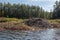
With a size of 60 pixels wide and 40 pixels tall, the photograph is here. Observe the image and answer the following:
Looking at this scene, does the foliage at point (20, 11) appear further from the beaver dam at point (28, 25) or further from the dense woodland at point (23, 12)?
the beaver dam at point (28, 25)

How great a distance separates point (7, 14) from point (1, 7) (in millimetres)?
11410

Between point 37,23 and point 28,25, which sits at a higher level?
point 37,23

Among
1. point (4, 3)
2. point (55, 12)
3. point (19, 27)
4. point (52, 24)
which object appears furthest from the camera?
point (4, 3)

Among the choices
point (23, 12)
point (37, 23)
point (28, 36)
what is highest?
point (28, 36)

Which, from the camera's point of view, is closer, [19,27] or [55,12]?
[19,27]

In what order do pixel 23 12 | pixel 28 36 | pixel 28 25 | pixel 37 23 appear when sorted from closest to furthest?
pixel 28 36, pixel 28 25, pixel 37 23, pixel 23 12

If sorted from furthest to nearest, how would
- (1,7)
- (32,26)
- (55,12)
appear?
(1,7), (55,12), (32,26)

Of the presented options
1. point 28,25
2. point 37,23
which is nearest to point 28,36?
point 28,25

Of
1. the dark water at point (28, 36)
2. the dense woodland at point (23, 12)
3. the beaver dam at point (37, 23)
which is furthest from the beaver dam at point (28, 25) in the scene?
the dense woodland at point (23, 12)

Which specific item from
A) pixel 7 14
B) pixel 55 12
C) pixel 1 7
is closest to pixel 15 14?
pixel 7 14

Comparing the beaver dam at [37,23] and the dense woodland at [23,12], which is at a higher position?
the beaver dam at [37,23]

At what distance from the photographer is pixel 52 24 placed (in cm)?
8056

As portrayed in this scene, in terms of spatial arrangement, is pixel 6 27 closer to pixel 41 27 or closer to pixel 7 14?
pixel 41 27

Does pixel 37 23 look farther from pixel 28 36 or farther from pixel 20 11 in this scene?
pixel 20 11
